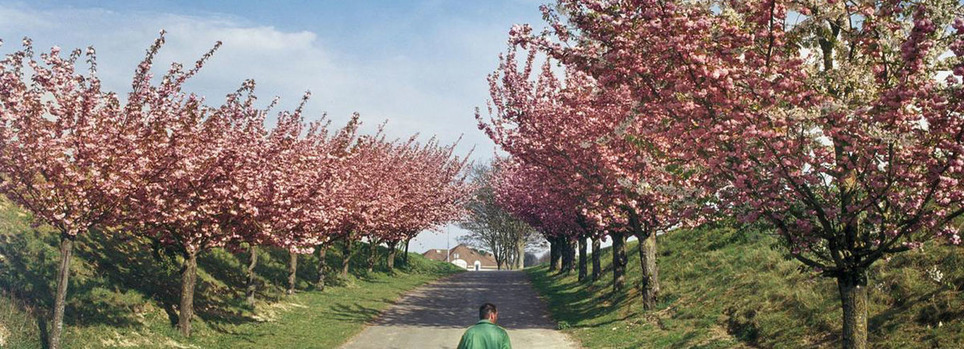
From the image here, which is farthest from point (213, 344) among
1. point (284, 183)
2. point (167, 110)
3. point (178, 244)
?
point (167, 110)

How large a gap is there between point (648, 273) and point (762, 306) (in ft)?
22.2

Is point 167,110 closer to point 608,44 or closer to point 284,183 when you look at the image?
point 284,183

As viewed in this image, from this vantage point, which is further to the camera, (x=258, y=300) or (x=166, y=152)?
(x=258, y=300)

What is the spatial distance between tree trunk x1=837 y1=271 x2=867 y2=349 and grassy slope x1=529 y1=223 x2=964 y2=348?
4.90 feet

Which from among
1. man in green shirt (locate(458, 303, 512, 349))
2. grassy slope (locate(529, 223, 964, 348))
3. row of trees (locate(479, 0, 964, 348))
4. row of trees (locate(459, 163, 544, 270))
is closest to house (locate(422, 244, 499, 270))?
row of trees (locate(459, 163, 544, 270))

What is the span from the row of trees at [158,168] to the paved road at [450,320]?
15.2 ft

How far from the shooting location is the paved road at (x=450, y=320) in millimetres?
23719

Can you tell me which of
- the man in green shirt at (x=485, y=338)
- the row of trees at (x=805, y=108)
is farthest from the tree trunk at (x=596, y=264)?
the man in green shirt at (x=485, y=338)

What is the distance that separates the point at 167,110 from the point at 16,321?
6349 millimetres

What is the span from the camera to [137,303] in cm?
2202

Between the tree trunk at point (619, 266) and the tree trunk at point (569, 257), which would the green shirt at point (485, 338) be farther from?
the tree trunk at point (569, 257)

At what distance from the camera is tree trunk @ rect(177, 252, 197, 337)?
2175 cm

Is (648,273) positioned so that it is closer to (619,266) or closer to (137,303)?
(619,266)

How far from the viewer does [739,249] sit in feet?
104
